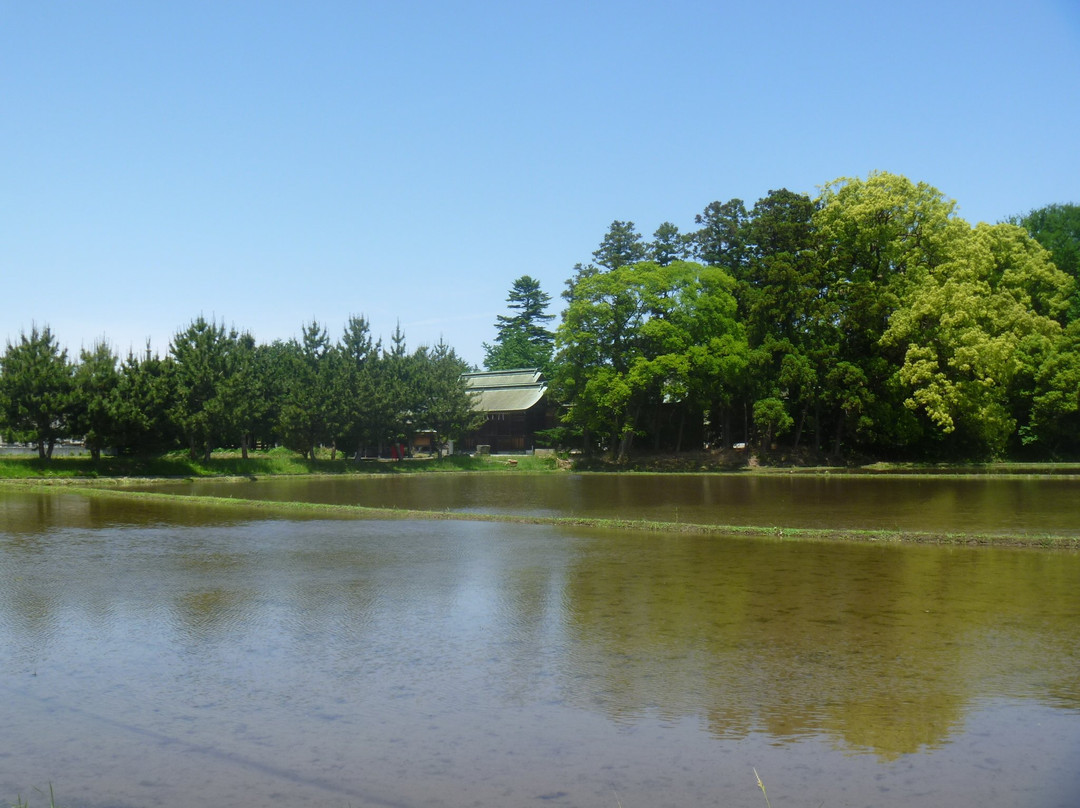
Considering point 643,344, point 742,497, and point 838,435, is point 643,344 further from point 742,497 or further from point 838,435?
point 742,497

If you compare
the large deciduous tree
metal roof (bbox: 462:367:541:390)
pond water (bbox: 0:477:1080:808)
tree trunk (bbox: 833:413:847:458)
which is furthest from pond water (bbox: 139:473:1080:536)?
metal roof (bbox: 462:367:541:390)

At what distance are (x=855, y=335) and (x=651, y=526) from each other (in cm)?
3301

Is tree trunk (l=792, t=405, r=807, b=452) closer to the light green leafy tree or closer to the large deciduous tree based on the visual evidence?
the light green leafy tree

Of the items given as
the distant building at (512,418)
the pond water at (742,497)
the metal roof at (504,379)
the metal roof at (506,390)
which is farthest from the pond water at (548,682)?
the metal roof at (504,379)

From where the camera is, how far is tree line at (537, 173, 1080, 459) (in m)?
A: 45.7

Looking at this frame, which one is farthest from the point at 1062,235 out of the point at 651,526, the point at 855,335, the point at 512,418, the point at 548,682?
the point at 548,682

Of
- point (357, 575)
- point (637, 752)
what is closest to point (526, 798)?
point (637, 752)

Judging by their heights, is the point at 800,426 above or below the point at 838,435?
above

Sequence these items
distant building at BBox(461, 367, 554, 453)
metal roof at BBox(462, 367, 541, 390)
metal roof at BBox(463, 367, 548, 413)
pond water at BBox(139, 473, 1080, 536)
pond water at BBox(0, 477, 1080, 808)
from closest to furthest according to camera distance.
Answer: pond water at BBox(0, 477, 1080, 808) → pond water at BBox(139, 473, 1080, 536) → distant building at BBox(461, 367, 554, 453) → metal roof at BBox(463, 367, 548, 413) → metal roof at BBox(462, 367, 541, 390)

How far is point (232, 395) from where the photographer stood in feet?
165

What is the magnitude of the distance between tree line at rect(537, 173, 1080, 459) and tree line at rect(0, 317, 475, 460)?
11.2 m

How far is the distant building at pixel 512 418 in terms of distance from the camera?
68562mm

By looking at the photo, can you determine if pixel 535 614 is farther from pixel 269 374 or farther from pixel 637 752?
pixel 269 374

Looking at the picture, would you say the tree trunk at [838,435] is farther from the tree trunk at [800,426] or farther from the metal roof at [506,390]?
the metal roof at [506,390]
